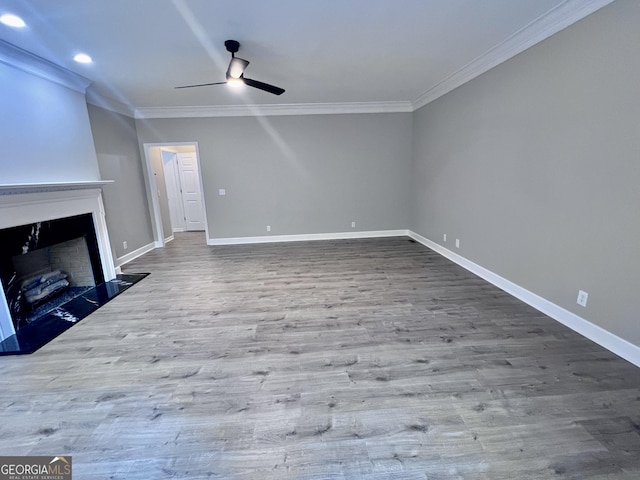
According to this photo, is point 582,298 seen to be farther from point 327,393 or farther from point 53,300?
point 53,300

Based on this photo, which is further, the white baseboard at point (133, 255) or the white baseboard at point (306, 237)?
the white baseboard at point (306, 237)

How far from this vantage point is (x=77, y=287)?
3803 millimetres

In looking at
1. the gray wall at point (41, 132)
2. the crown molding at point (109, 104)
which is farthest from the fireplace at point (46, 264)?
the crown molding at point (109, 104)

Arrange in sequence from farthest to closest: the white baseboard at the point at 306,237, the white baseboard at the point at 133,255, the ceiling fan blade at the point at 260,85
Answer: the white baseboard at the point at 306,237, the white baseboard at the point at 133,255, the ceiling fan blade at the point at 260,85

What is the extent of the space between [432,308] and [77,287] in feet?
14.8

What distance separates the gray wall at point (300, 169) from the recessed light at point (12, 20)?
3.07m

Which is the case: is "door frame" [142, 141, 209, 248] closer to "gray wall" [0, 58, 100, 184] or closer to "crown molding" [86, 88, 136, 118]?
"crown molding" [86, 88, 136, 118]

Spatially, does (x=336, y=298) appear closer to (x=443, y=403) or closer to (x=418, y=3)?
(x=443, y=403)

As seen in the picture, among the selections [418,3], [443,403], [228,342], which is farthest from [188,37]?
[443,403]

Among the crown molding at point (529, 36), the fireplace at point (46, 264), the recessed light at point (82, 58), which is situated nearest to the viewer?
the crown molding at point (529, 36)

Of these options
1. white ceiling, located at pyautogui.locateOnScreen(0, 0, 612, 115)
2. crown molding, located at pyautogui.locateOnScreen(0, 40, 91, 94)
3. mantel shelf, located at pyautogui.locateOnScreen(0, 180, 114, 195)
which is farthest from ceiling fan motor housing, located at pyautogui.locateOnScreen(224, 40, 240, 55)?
mantel shelf, located at pyautogui.locateOnScreen(0, 180, 114, 195)

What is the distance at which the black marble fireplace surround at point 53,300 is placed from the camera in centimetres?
261

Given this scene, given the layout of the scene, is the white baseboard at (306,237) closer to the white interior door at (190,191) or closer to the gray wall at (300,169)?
the gray wall at (300,169)

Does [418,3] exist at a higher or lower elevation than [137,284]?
higher
